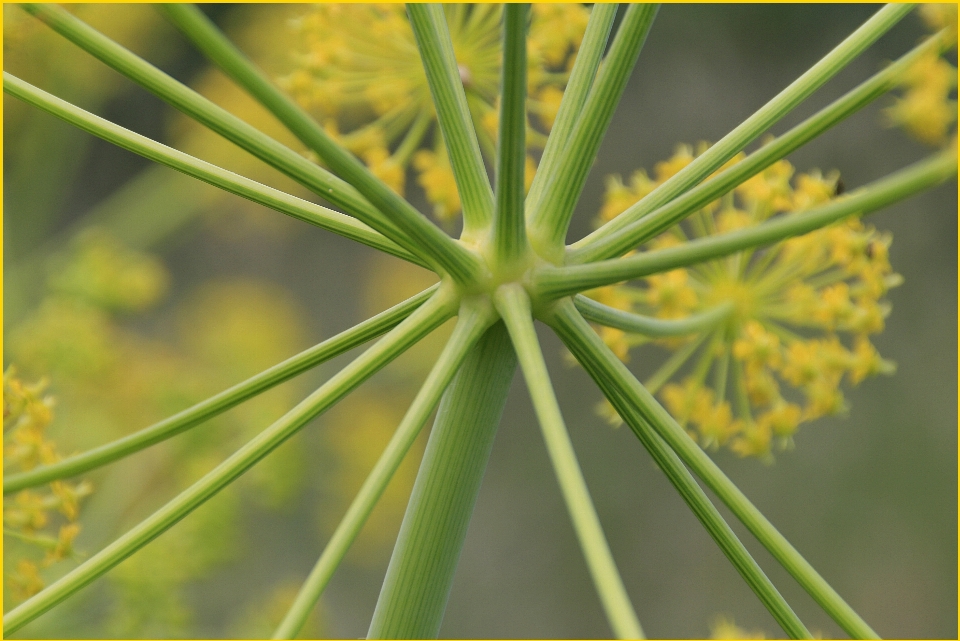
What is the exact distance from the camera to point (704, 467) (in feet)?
2.51

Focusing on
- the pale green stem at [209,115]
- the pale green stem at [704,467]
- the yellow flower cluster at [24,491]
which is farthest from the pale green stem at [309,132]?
the yellow flower cluster at [24,491]

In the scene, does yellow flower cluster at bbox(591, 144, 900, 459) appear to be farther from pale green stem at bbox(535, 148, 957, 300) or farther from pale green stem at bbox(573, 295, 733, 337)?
pale green stem at bbox(535, 148, 957, 300)

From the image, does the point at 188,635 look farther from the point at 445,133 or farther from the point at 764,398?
the point at 445,133

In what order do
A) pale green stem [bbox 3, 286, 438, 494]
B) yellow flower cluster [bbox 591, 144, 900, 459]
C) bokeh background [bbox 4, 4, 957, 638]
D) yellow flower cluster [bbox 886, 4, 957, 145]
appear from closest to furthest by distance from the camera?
pale green stem [bbox 3, 286, 438, 494] → yellow flower cluster [bbox 886, 4, 957, 145] → yellow flower cluster [bbox 591, 144, 900, 459] → bokeh background [bbox 4, 4, 957, 638]

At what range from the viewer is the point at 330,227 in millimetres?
891

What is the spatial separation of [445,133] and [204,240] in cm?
450

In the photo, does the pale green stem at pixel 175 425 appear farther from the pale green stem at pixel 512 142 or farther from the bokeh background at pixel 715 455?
the bokeh background at pixel 715 455

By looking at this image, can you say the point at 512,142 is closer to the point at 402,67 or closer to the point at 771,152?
the point at 771,152

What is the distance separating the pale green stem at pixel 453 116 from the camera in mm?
848

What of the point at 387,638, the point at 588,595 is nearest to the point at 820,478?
the point at 588,595

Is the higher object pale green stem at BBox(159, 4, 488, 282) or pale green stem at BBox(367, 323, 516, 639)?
pale green stem at BBox(159, 4, 488, 282)

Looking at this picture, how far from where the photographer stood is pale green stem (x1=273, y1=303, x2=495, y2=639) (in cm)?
64

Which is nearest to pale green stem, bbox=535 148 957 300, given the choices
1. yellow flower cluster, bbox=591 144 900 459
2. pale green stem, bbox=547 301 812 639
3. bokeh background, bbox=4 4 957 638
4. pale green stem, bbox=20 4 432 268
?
pale green stem, bbox=547 301 812 639

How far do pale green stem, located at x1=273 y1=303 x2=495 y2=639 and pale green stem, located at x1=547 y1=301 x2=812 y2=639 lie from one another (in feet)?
0.28
